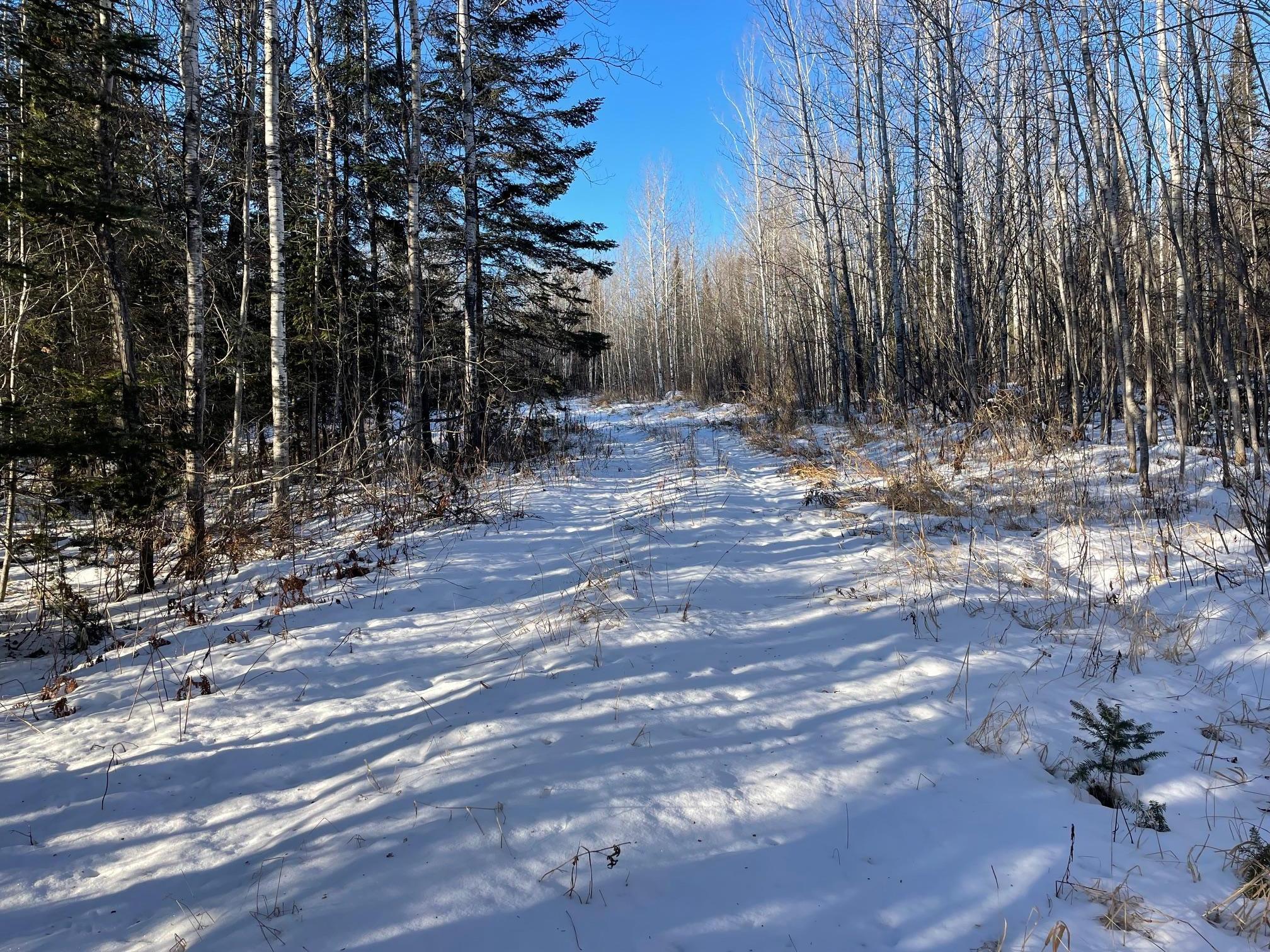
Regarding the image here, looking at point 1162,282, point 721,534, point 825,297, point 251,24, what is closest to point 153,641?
point 721,534

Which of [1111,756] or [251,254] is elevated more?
[251,254]

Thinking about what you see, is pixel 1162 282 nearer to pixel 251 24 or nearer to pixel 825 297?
pixel 825 297

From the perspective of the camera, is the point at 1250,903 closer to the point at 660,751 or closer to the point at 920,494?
the point at 660,751

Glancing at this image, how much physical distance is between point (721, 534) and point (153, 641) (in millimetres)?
4739

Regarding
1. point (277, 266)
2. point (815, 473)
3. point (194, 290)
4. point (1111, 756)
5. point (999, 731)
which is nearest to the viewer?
point (1111, 756)

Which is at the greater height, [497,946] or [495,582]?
[495,582]

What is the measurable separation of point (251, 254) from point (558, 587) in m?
8.67

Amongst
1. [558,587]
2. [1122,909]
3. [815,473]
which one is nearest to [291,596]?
[558,587]

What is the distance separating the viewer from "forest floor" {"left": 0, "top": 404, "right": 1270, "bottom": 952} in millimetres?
2127

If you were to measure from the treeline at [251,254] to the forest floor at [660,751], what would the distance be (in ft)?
5.10

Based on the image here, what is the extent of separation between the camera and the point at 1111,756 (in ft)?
8.58

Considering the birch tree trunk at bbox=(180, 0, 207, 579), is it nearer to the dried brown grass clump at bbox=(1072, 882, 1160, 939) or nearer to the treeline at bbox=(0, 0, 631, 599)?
the treeline at bbox=(0, 0, 631, 599)

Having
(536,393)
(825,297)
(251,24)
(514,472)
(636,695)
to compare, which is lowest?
(636,695)

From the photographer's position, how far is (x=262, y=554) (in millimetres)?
6016
